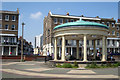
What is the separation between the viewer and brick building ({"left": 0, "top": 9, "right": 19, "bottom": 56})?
48875 mm

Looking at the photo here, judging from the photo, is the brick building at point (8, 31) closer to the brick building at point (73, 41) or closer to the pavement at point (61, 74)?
the brick building at point (73, 41)

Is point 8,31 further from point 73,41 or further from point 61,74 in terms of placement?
point 61,74

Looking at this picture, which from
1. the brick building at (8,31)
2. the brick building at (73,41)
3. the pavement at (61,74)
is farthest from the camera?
the brick building at (73,41)

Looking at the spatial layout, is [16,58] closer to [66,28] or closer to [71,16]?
[66,28]

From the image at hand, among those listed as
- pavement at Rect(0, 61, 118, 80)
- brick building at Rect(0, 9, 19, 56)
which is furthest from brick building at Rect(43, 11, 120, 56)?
pavement at Rect(0, 61, 118, 80)

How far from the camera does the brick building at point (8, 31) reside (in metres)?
48.9

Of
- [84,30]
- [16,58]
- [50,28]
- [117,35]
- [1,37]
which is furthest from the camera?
[117,35]

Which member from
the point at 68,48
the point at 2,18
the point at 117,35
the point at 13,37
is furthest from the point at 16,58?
the point at 117,35

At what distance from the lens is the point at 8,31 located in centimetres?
4934

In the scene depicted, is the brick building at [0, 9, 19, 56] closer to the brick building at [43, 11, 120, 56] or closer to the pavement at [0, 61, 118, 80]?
the brick building at [43, 11, 120, 56]

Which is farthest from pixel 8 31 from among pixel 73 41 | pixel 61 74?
pixel 61 74

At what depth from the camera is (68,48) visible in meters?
56.2

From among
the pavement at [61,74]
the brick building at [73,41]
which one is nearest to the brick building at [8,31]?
the brick building at [73,41]

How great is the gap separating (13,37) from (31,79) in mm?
40084
